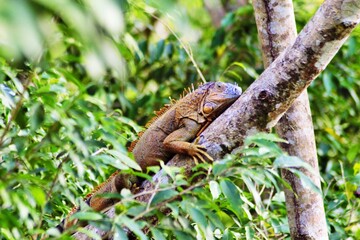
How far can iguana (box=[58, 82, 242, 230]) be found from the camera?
331 cm

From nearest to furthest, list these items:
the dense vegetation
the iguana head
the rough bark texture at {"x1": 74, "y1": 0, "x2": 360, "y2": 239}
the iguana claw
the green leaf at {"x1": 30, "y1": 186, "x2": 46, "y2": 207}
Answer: the dense vegetation
the green leaf at {"x1": 30, "y1": 186, "x2": 46, "y2": 207}
the rough bark texture at {"x1": 74, "y1": 0, "x2": 360, "y2": 239}
the iguana claw
the iguana head

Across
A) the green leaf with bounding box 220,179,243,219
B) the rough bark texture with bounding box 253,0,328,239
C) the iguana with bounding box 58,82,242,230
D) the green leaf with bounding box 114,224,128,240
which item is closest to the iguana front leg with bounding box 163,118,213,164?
the iguana with bounding box 58,82,242,230

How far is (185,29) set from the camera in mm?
1027

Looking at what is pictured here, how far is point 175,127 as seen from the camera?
11.6ft

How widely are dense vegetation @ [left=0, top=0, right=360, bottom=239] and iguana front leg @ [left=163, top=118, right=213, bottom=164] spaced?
99mm

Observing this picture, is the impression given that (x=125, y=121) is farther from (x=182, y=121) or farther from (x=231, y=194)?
(x=231, y=194)

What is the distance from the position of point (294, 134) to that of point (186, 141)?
1.90 feet

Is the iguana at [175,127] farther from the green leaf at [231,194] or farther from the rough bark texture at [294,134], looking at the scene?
the green leaf at [231,194]

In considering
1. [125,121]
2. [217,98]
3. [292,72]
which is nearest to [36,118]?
[292,72]

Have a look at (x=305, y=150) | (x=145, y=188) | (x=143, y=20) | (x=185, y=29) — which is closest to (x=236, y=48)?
(x=143, y=20)

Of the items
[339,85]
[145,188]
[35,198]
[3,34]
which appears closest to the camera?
[3,34]

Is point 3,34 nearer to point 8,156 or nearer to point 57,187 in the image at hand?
point 57,187

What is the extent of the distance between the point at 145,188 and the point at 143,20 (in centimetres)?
391

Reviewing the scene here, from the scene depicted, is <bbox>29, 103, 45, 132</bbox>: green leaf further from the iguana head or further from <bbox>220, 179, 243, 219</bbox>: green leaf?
the iguana head
